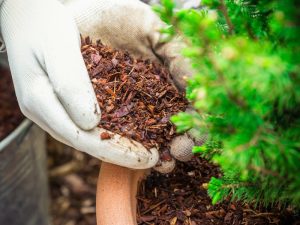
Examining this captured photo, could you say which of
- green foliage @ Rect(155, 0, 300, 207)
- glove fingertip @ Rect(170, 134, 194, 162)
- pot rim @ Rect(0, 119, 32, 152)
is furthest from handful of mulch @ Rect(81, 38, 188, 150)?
pot rim @ Rect(0, 119, 32, 152)

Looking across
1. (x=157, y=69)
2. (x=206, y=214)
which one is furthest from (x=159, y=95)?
(x=206, y=214)

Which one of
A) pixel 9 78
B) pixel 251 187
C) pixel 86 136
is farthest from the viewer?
pixel 9 78

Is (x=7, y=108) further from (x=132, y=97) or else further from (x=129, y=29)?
(x=132, y=97)

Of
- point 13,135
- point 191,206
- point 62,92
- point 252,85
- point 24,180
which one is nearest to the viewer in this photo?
point 252,85

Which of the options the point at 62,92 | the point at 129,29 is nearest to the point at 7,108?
the point at 129,29

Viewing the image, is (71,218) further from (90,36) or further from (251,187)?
(251,187)

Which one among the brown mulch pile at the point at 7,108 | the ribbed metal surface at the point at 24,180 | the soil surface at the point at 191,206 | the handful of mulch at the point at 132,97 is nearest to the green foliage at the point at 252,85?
the soil surface at the point at 191,206

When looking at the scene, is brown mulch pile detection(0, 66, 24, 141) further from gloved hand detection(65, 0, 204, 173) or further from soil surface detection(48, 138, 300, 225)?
soil surface detection(48, 138, 300, 225)
